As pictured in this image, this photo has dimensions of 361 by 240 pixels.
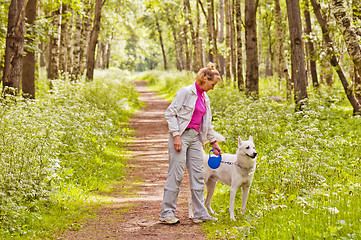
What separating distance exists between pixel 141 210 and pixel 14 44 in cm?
637

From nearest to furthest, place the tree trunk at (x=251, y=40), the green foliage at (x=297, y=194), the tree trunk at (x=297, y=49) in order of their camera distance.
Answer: the green foliage at (x=297, y=194) → the tree trunk at (x=297, y=49) → the tree trunk at (x=251, y=40)

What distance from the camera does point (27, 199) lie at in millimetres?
6430

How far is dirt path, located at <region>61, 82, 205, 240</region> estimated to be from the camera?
596 cm

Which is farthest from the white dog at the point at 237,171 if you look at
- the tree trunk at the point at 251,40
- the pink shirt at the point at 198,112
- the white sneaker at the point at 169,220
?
the tree trunk at the point at 251,40

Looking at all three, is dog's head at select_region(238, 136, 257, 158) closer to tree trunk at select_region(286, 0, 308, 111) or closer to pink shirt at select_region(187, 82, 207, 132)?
pink shirt at select_region(187, 82, 207, 132)

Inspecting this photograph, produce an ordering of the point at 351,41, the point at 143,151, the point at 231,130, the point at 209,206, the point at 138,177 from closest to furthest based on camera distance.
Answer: the point at 209,206
the point at 351,41
the point at 138,177
the point at 231,130
the point at 143,151

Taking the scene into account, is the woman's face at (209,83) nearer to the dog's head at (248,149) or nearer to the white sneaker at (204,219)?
the dog's head at (248,149)

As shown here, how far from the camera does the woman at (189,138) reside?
20.3 feet

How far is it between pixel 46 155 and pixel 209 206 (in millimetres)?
3016

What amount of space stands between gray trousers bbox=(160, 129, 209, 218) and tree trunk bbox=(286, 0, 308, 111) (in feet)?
24.7

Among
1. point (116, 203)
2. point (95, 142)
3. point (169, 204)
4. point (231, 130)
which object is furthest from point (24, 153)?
point (231, 130)

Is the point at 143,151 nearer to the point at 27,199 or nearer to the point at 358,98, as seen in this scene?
the point at 27,199

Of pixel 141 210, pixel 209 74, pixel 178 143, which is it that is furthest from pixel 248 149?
pixel 141 210

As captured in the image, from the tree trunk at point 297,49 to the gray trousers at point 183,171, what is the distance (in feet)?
24.7
